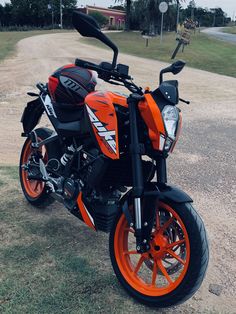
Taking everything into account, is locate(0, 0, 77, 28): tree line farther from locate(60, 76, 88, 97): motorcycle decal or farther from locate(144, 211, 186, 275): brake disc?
locate(144, 211, 186, 275): brake disc

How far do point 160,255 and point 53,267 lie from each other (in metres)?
0.94

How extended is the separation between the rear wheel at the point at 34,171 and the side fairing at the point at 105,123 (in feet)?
3.62

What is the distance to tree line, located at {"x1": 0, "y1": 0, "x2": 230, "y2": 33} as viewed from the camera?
50.6 meters

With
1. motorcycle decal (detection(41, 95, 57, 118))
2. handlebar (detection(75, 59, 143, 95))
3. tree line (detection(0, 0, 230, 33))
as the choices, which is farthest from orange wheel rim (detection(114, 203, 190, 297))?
tree line (detection(0, 0, 230, 33))

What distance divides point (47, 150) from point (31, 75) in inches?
424

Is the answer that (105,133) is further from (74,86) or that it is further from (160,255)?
(160,255)

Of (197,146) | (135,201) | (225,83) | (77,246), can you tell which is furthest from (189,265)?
(225,83)

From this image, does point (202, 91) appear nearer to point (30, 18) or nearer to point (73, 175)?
point (73, 175)

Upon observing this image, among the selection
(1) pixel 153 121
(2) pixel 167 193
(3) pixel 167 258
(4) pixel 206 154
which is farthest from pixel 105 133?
(4) pixel 206 154

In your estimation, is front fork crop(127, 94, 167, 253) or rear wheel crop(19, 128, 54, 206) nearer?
front fork crop(127, 94, 167, 253)

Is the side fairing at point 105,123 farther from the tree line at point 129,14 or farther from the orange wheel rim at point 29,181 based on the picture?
the tree line at point 129,14

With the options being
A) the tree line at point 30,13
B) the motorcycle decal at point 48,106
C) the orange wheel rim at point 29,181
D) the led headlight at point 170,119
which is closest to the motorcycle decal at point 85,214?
the motorcycle decal at point 48,106

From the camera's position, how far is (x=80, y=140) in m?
3.54

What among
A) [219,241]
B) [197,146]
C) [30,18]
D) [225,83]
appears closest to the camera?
[219,241]
